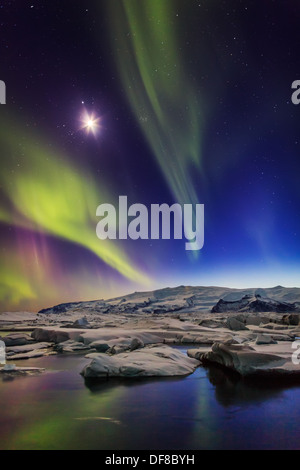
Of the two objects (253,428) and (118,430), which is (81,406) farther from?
(253,428)

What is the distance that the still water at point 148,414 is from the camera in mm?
6211

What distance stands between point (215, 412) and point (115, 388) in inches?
132

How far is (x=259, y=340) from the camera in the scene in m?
16.7

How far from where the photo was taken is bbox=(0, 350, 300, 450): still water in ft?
20.4

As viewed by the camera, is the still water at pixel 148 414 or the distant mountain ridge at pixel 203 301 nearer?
the still water at pixel 148 414

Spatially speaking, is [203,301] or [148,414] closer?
[148,414]

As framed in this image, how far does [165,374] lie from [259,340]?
742 centimetres

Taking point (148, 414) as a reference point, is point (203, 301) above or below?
below

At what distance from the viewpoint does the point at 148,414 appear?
7.79 m

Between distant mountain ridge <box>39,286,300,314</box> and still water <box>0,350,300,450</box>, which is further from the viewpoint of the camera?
distant mountain ridge <box>39,286,300,314</box>
